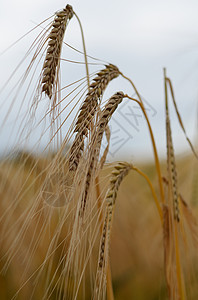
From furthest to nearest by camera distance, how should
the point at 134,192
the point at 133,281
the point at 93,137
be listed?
1. the point at 134,192
2. the point at 133,281
3. the point at 93,137

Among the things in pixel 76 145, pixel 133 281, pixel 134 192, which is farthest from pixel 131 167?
pixel 134 192

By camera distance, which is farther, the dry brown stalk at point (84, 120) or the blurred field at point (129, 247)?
the blurred field at point (129, 247)

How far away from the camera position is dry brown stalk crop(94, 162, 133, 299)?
456 mm

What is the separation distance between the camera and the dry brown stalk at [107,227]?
0.46 metres

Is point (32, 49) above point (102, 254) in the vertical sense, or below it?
above

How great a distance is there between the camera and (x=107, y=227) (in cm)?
45

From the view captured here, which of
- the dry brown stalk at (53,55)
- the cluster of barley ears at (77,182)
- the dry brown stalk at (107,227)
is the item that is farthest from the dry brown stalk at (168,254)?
the dry brown stalk at (53,55)

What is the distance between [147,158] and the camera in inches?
51.2

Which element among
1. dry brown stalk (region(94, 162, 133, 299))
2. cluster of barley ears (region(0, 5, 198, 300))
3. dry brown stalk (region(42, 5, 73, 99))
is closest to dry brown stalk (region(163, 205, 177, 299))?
cluster of barley ears (region(0, 5, 198, 300))

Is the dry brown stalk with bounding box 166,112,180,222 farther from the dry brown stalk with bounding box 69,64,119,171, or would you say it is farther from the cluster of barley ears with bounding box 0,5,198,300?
the dry brown stalk with bounding box 69,64,119,171

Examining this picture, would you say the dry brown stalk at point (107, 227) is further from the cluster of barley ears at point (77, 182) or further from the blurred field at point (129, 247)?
the blurred field at point (129, 247)

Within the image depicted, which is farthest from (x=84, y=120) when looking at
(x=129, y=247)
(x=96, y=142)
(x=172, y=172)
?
(x=129, y=247)

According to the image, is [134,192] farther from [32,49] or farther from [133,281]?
[32,49]

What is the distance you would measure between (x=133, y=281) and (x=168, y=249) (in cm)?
40
